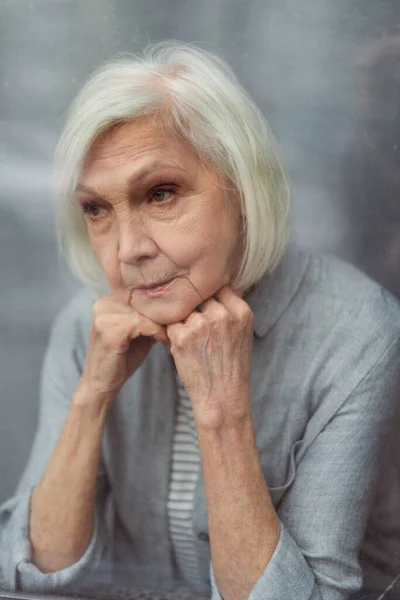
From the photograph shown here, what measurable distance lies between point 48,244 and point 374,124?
0.67 metres

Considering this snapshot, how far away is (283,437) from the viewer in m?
1.59

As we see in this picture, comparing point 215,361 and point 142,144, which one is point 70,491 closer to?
point 215,361

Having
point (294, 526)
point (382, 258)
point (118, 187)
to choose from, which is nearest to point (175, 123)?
point (118, 187)

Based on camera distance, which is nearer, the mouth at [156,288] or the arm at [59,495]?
the mouth at [156,288]

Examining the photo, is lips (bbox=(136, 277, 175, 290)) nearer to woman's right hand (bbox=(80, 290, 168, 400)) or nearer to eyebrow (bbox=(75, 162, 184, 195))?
woman's right hand (bbox=(80, 290, 168, 400))

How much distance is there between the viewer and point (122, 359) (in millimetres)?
1600

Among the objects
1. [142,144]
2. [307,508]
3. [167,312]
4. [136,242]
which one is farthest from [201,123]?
[307,508]

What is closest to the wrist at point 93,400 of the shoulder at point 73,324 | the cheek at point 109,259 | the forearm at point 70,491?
the forearm at point 70,491

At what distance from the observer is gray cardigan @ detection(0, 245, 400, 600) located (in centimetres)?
153

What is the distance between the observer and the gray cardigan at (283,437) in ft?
5.02

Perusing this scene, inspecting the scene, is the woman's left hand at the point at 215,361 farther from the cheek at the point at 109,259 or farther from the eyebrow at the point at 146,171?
the eyebrow at the point at 146,171

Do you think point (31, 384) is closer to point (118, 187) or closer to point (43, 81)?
point (118, 187)

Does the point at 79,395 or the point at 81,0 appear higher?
the point at 81,0

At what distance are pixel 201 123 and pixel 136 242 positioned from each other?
0.24m
